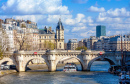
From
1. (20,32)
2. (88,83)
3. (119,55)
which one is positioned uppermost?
(20,32)

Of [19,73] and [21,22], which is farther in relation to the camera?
[21,22]

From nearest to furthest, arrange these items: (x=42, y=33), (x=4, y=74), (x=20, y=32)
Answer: (x=4, y=74), (x=20, y=32), (x=42, y=33)

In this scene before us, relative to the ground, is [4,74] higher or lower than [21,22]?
lower

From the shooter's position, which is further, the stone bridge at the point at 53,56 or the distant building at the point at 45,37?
the distant building at the point at 45,37

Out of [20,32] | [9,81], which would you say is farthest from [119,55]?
[20,32]

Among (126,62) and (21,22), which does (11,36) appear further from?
(126,62)

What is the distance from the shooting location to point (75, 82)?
74.9 m

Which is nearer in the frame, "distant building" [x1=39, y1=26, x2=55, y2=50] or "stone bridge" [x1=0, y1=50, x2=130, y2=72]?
"stone bridge" [x1=0, y1=50, x2=130, y2=72]

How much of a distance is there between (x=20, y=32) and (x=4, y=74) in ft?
214

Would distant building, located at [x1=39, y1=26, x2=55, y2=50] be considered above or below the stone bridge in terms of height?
above

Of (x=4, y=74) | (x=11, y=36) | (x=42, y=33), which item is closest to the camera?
(x=4, y=74)

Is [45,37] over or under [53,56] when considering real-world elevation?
over

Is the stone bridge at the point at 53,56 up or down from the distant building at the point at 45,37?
down

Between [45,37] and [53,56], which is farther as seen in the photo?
[45,37]
